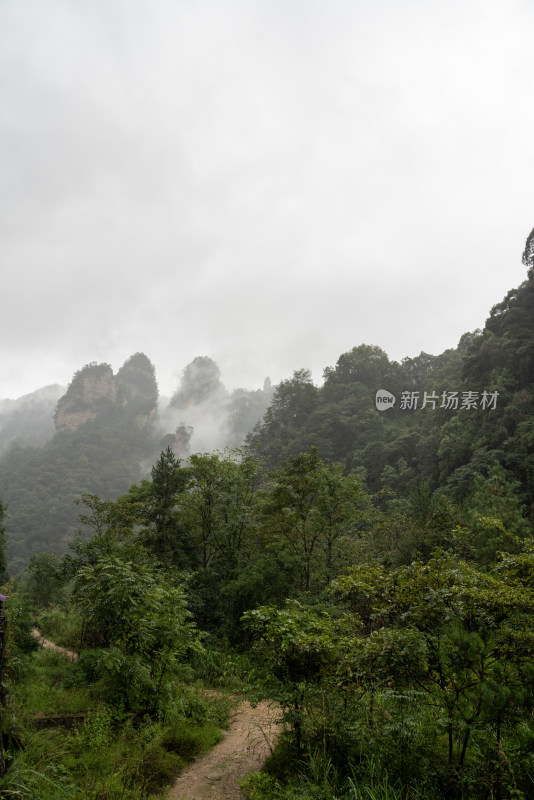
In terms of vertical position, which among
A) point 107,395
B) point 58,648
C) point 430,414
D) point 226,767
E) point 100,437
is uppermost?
point 107,395

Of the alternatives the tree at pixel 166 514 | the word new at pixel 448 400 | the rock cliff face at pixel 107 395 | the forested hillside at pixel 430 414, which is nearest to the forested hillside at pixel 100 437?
the rock cliff face at pixel 107 395

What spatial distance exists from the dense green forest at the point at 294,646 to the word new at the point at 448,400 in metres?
8.84

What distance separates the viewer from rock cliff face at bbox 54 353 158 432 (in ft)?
285

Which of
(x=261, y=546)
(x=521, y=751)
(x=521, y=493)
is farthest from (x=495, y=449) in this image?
(x=521, y=751)

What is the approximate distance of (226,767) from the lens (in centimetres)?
530

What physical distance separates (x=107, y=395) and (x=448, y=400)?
259 feet

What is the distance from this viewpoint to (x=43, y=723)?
526 centimetres

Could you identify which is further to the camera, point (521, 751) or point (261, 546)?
point (261, 546)

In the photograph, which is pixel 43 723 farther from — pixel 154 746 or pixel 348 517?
pixel 348 517

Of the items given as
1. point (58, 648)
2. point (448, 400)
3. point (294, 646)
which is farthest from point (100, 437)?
point (294, 646)

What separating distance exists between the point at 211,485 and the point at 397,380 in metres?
36.3
